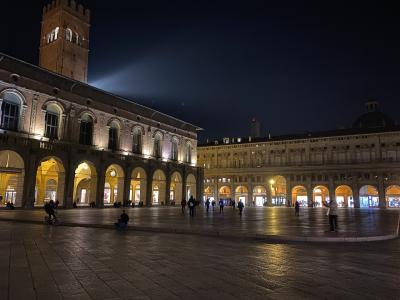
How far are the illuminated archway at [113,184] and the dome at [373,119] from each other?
5968cm

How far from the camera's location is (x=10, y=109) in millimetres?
30297

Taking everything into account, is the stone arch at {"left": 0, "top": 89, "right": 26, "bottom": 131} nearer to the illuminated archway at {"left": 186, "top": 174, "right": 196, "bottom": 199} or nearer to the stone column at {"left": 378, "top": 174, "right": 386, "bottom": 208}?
the illuminated archway at {"left": 186, "top": 174, "right": 196, "bottom": 199}

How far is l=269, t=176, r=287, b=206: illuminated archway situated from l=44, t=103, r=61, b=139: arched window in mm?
48384

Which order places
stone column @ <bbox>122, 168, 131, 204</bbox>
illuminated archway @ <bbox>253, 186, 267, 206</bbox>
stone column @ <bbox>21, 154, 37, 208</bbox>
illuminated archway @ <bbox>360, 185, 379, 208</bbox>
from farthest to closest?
illuminated archway @ <bbox>253, 186, 267, 206</bbox> < illuminated archway @ <bbox>360, 185, 379, 208</bbox> < stone column @ <bbox>122, 168, 131, 204</bbox> < stone column @ <bbox>21, 154, 37, 208</bbox>

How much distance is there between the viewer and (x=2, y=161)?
3203cm

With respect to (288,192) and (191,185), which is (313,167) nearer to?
(288,192)

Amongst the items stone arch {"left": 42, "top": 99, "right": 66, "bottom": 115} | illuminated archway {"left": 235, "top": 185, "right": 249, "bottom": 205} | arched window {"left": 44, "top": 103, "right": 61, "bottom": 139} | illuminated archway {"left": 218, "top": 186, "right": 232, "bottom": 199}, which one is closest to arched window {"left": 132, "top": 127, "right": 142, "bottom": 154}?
stone arch {"left": 42, "top": 99, "right": 66, "bottom": 115}

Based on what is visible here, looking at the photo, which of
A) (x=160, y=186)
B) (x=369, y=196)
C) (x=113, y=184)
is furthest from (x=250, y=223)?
(x=369, y=196)

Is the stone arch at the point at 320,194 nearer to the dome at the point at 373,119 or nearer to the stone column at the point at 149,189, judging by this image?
the dome at the point at 373,119

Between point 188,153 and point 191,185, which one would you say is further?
point 188,153


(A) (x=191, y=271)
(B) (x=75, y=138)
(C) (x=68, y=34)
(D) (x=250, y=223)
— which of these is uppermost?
(C) (x=68, y=34)

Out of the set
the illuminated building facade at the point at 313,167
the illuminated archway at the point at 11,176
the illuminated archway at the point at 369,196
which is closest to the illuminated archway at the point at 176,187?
the illuminated archway at the point at 11,176

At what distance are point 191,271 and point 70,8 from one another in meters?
54.2

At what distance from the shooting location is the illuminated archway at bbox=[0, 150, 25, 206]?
30064 mm
